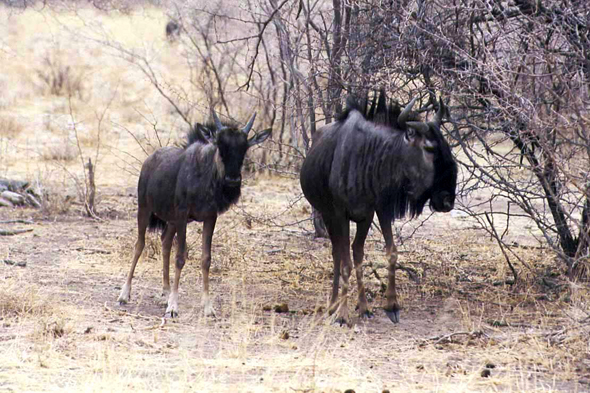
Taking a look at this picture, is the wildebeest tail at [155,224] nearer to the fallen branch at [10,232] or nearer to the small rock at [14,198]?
the fallen branch at [10,232]

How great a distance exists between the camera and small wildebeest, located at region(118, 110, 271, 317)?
6609 mm

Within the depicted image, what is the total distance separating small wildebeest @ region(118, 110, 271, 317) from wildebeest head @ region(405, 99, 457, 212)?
4.24 ft

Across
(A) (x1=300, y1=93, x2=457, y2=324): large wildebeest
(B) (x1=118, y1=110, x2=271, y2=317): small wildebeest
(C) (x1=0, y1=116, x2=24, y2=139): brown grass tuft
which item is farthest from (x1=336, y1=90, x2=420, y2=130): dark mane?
(C) (x1=0, y1=116, x2=24, y2=139): brown grass tuft

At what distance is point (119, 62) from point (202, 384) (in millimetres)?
25255

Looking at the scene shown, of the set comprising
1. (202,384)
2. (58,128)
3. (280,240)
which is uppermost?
(58,128)

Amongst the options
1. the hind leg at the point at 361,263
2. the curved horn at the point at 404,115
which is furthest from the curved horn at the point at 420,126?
the hind leg at the point at 361,263

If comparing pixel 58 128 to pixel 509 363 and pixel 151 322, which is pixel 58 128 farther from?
pixel 509 363

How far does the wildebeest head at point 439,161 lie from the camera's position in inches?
244

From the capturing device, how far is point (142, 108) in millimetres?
22125

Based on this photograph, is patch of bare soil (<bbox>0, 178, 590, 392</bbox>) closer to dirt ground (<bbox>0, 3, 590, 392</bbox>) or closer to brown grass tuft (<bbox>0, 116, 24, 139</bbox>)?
dirt ground (<bbox>0, 3, 590, 392</bbox>)

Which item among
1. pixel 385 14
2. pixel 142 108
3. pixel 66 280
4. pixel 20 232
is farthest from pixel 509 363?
pixel 142 108

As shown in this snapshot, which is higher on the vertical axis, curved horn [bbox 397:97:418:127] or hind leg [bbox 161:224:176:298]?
curved horn [bbox 397:97:418:127]

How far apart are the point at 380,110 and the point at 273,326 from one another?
1943 mm

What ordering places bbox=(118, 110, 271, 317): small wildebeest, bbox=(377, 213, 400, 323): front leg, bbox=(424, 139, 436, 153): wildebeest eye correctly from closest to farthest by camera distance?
bbox=(424, 139, 436, 153): wildebeest eye < bbox=(377, 213, 400, 323): front leg < bbox=(118, 110, 271, 317): small wildebeest
